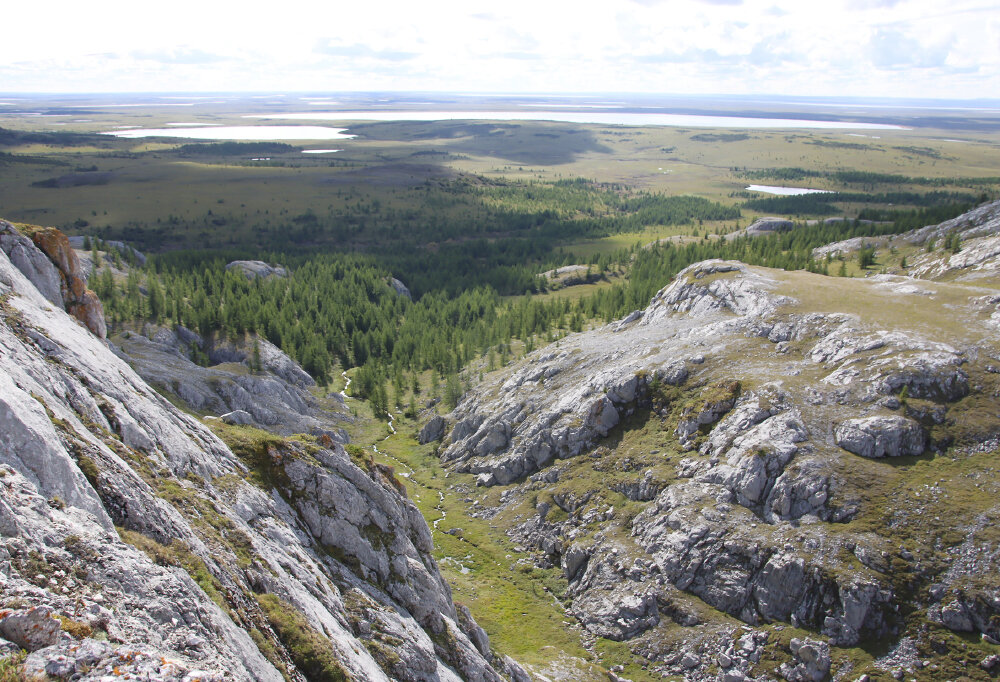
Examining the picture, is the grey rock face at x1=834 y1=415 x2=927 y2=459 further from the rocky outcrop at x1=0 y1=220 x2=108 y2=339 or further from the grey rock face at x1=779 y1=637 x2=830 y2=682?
the rocky outcrop at x1=0 y1=220 x2=108 y2=339

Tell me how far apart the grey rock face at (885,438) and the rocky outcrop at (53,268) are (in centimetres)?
7055

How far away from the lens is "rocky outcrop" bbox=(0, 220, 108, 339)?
40.4 metres

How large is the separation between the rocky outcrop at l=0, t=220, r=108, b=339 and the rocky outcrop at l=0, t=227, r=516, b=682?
689 centimetres

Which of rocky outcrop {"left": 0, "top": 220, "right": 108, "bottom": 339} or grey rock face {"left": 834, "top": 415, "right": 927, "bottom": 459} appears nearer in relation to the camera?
rocky outcrop {"left": 0, "top": 220, "right": 108, "bottom": 339}

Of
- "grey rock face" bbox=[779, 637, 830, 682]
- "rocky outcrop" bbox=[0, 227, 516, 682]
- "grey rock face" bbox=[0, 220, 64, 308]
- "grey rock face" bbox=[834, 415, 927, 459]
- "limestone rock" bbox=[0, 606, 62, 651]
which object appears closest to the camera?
"limestone rock" bbox=[0, 606, 62, 651]

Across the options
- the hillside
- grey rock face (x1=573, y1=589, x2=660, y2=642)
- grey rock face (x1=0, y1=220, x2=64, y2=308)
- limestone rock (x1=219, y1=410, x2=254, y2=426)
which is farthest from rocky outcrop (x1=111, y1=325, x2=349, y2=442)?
grey rock face (x1=573, y1=589, x2=660, y2=642)

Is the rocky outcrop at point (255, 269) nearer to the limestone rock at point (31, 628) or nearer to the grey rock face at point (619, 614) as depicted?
the grey rock face at point (619, 614)

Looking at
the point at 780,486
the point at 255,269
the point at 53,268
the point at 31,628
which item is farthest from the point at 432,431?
the point at 255,269

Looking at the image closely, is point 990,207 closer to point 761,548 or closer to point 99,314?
point 761,548

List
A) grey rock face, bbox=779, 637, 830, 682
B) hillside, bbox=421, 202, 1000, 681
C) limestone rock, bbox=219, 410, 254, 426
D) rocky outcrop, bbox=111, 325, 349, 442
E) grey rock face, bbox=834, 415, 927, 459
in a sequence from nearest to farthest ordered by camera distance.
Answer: grey rock face, bbox=779, 637, 830, 682
hillside, bbox=421, 202, 1000, 681
grey rock face, bbox=834, 415, 927, 459
limestone rock, bbox=219, 410, 254, 426
rocky outcrop, bbox=111, 325, 349, 442

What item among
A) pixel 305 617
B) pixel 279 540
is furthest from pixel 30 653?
pixel 279 540

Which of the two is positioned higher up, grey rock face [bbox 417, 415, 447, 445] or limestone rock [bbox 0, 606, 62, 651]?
limestone rock [bbox 0, 606, 62, 651]

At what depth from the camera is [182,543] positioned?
2173 centimetres

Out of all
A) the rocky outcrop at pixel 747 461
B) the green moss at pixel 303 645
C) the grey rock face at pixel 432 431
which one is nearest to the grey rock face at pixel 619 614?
the rocky outcrop at pixel 747 461
